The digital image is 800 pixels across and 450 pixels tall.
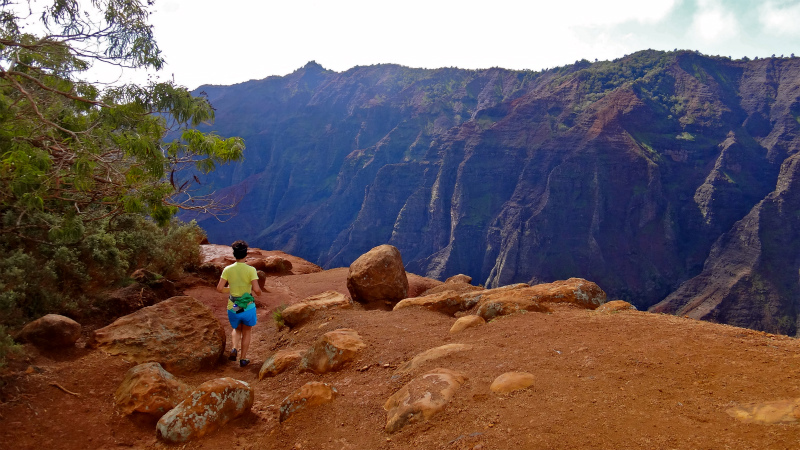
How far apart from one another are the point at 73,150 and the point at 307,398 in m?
4.52

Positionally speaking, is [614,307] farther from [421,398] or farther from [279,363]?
[279,363]

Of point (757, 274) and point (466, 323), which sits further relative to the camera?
point (757, 274)

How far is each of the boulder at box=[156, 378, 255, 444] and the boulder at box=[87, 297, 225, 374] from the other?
203 cm

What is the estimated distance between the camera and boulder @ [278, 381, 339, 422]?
529 centimetres

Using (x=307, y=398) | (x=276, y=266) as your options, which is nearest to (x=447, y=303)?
(x=307, y=398)

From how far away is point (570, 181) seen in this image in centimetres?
6153

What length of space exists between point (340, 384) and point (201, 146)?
3.86 m

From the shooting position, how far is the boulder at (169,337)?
6770 millimetres

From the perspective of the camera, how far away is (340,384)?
5.88 meters

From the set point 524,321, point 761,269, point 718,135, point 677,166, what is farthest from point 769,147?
point 524,321

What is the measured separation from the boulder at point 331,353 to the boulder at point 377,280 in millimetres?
4766

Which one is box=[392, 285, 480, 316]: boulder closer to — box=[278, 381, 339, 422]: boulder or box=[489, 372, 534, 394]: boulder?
box=[278, 381, 339, 422]: boulder

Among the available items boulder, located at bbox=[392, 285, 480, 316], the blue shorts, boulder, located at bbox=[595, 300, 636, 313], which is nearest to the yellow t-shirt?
the blue shorts

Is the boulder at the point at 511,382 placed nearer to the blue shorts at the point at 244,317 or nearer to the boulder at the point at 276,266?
the blue shorts at the point at 244,317
